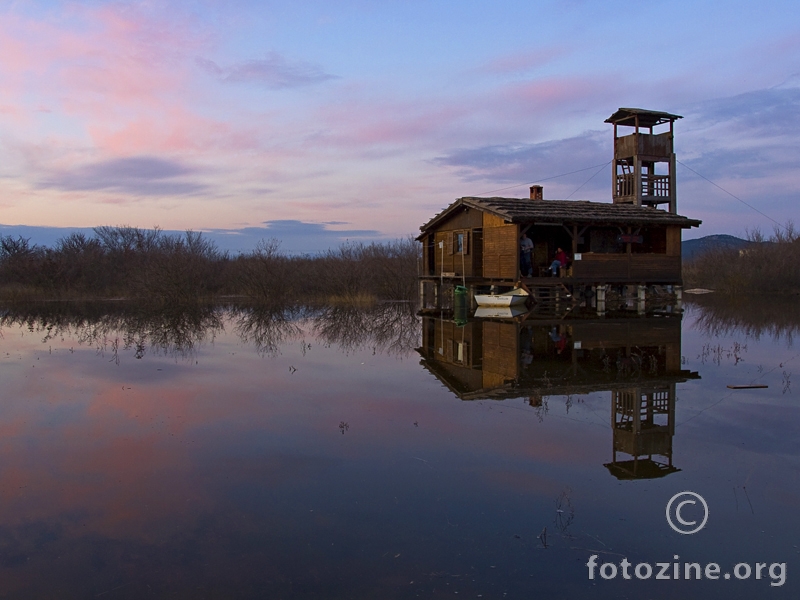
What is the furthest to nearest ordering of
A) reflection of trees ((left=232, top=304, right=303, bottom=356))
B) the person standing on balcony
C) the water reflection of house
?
the person standing on balcony → reflection of trees ((left=232, top=304, right=303, bottom=356)) → the water reflection of house

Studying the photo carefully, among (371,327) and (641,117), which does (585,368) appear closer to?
(371,327)

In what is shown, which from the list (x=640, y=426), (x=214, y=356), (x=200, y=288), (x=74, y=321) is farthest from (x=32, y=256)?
(x=640, y=426)

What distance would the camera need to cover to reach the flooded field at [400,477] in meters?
4.68

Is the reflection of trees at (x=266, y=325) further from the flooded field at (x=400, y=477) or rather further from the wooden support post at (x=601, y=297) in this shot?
the wooden support post at (x=601, y=297)

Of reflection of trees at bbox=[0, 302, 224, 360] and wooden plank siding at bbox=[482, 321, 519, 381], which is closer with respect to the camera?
wooden plank siding at bbox=[482, 321, 519, 381]

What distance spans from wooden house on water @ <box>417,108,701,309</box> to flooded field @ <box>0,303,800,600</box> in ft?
41.5

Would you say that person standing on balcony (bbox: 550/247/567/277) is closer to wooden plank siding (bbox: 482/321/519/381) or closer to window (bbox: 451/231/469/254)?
window (bbox: 451/231/469/254)

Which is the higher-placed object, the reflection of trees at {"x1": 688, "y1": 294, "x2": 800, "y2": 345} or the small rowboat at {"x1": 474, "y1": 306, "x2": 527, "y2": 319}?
the small rowboat at {"x1": 474, "y1": 306, "x2": 527, "y2": 319}

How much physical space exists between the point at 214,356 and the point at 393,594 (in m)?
11.9

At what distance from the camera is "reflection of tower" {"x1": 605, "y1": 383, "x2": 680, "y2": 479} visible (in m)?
6.89

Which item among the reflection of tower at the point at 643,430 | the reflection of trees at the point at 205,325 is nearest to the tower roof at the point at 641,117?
the reflection of trees at the point at 205,325

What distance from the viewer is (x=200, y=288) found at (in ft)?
132

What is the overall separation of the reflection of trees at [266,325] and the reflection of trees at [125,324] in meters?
0.90

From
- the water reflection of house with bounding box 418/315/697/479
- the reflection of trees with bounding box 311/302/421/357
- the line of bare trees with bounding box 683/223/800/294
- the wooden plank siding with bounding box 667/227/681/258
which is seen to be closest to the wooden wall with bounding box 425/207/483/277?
the reflection of trees with bounding box 311/302/421/357
